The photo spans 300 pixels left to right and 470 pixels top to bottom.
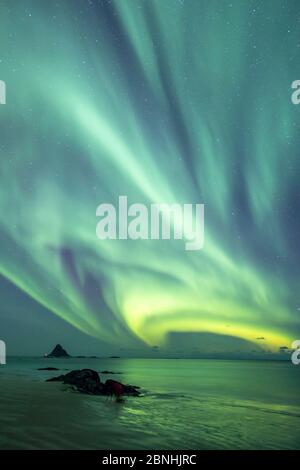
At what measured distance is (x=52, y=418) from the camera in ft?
52.9

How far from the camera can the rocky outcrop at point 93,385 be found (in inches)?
1039

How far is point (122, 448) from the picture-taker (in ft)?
38.3

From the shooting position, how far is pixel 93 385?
28.2 metres

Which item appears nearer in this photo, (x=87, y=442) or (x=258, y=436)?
(x=87, y=442)

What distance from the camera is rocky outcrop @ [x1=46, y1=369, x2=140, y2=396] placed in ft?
86.6
